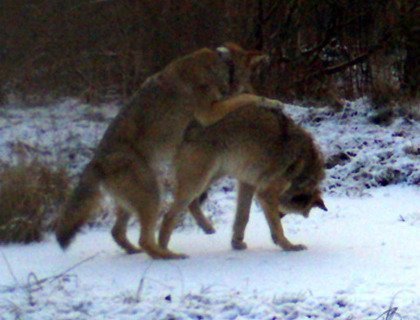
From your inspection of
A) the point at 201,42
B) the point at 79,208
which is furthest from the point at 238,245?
the point at 201,42

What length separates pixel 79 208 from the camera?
7172 millimetres

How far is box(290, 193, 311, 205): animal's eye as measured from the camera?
25.9 ft

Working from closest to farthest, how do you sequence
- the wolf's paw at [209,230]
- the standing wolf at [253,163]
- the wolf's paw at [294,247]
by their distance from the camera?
1. the standing wolf at [253,163]
2. the wolf's paw at [294,247]
3. the wolf's paw at [209,230]

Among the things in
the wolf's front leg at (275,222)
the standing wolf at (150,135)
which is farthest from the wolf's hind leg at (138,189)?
the wolf's front leg at (275,222)

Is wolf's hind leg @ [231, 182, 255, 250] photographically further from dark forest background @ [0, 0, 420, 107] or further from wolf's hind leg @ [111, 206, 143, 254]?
dark forest background @ [0, 0, 420, 107]

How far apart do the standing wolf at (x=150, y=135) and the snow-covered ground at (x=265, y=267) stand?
360mm

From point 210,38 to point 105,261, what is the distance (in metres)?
7.02

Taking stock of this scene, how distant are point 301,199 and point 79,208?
1.96 meters

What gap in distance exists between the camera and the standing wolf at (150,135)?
283 inches

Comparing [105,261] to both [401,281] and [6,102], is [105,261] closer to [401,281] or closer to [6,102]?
→ [401,281]

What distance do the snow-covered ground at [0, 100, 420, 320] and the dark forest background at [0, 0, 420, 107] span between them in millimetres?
3381

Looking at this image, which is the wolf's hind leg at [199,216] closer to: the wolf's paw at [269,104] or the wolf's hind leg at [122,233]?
the wolf's hind leg at [122,233]

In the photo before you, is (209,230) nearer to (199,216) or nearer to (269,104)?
(199,216)

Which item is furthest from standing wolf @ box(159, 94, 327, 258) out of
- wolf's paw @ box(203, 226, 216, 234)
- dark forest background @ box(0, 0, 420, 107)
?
dark forest background @ box(0, 0, 420, 107)
